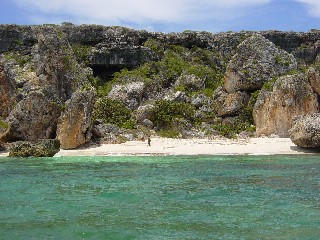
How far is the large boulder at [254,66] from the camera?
133ft

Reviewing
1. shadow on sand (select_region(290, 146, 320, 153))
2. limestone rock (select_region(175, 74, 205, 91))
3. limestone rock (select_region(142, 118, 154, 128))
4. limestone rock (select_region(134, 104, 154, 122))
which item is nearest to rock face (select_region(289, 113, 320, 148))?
shadow on sand (select_region(290, 146, 320, 153))

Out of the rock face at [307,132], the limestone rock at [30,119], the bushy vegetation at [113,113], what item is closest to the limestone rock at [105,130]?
the bushy vegetation at [113,113]

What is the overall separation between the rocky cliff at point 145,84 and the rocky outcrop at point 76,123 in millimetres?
69

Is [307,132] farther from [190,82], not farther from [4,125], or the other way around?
[4,125]

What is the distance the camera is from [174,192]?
1544 centimetres

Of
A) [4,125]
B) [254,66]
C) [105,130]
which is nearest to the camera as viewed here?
[4,125]

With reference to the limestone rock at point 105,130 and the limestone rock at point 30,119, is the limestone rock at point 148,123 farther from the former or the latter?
the limestone rock at point 30,119

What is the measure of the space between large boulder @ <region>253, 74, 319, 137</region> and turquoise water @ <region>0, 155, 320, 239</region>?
12.5 metres

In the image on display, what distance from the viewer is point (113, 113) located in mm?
40281

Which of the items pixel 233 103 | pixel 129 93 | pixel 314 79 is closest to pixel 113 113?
pixel 129 93

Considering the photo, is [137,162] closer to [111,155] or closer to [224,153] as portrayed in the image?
[111,155]

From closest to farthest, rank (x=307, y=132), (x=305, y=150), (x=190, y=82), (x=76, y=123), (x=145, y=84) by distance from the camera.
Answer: (x=307, y=132) < (x=305, y=150) < (x=76, y=123) < (x=145, y=84) < (x=190, y=82)

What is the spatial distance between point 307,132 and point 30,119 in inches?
731

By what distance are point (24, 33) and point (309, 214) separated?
4223 cm
